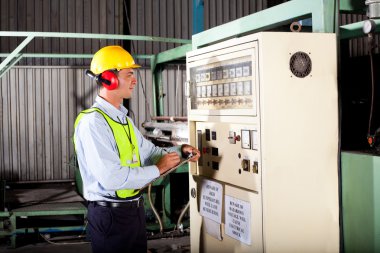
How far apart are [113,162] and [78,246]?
13.3 ft

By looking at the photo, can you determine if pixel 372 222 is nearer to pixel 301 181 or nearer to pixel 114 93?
pixel 301 181

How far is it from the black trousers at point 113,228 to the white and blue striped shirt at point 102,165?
0.11 m

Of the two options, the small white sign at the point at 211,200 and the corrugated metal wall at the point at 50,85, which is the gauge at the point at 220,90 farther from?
the corrugated metal wall at the point at 50,85

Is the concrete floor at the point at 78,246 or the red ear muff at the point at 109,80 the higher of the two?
the red ear muff at the point at 109,80

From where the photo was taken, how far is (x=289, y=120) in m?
2.92

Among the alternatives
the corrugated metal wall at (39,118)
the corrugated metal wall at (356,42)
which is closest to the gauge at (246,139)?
the corrugated metal wall at (39,118)

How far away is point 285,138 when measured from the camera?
293 centimetres

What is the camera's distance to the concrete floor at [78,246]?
6.64m

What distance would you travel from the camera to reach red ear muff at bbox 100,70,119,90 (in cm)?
356

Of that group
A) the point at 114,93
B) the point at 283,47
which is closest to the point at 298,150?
the point at 283,47

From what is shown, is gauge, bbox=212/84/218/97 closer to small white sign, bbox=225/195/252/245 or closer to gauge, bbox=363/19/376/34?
small white sign, bbox=225/195/252/245

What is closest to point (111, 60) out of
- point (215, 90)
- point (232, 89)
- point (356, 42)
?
point (215, 90)

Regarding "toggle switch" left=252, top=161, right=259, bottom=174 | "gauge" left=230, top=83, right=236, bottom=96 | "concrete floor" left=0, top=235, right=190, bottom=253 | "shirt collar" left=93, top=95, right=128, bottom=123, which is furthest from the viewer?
"concrete floor" left=0, top=235, right=190, bottom=253

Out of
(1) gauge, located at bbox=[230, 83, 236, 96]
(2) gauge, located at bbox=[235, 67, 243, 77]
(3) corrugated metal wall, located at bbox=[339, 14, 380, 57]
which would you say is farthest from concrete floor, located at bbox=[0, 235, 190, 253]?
(3) corrugated metal wall, located at bbox=[339, 14, 380, 57]
